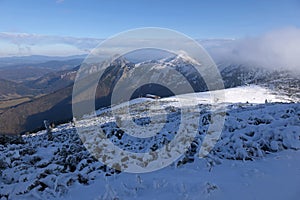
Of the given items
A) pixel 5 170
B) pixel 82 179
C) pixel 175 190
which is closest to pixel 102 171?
pixel 82 179

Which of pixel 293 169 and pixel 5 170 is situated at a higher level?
pixel 293 169

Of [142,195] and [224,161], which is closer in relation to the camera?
[142,195]

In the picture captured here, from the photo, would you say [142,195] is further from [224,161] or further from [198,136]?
[198,136]

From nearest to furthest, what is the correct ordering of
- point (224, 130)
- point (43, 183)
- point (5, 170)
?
1. point (43, 183)
2. point (5, 170)
3. point (224, 130)

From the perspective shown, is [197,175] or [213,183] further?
[197,175]

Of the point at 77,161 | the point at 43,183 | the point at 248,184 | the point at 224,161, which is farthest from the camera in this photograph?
the point at 77,161

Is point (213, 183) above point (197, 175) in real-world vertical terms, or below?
above

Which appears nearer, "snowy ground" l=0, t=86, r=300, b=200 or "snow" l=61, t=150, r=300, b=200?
"snow" l=61, t=150, r=300, b=200

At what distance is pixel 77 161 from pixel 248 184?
6.38 meters

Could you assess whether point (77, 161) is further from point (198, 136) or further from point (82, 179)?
point (198, 136)

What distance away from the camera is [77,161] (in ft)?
30.5

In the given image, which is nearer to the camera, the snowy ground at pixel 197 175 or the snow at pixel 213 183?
the snow at pixel 213 183

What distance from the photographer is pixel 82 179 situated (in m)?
7.08

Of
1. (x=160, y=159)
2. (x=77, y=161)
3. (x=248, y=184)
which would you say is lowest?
(x=77, y=161)
